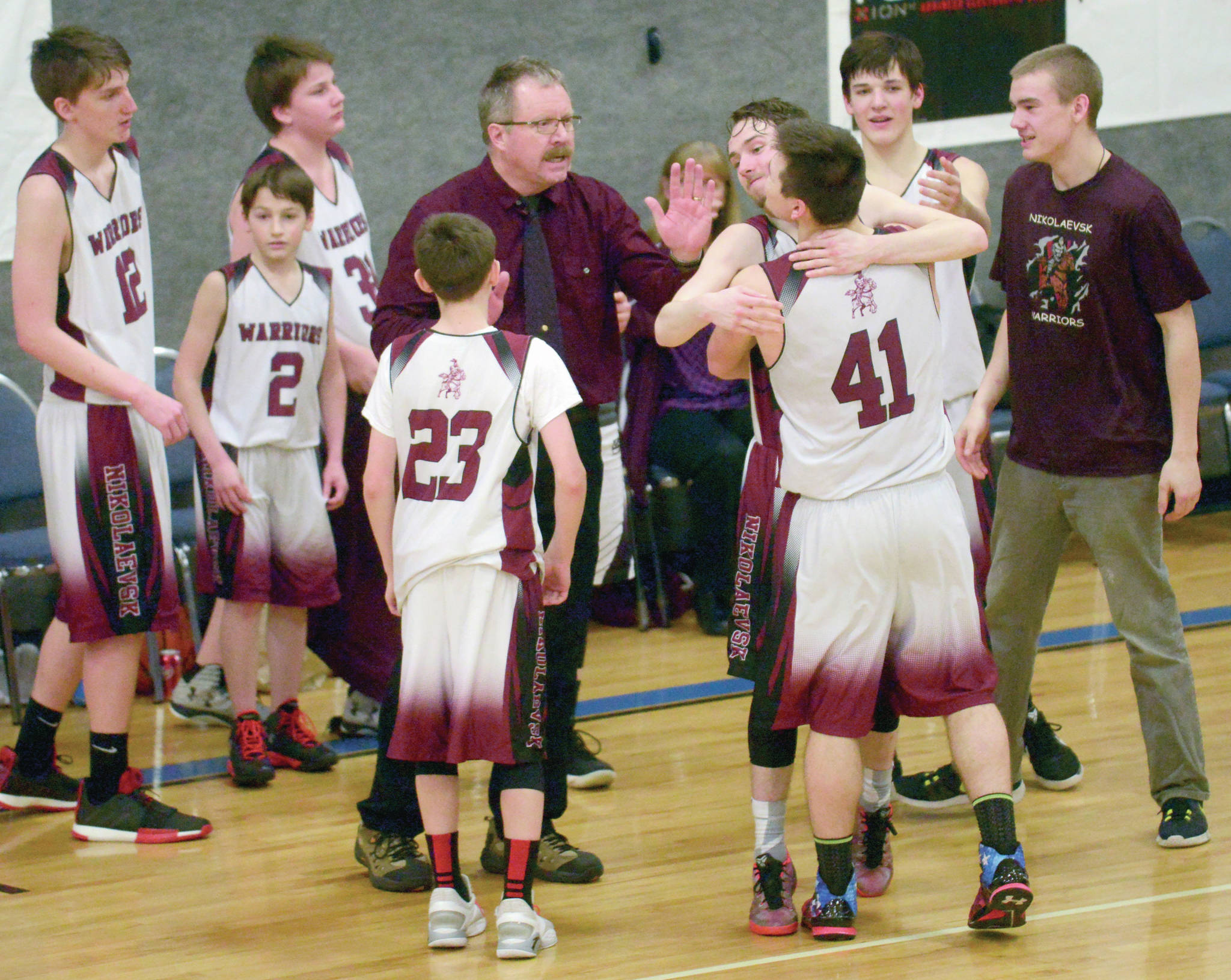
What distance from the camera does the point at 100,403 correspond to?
373cm

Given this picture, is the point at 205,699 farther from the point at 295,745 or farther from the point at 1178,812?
the point at 1178,812

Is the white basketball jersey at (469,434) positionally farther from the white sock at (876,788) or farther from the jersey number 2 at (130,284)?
the jersey number 2 at (130,284)

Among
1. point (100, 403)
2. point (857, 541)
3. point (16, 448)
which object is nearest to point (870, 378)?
point (857, 541)

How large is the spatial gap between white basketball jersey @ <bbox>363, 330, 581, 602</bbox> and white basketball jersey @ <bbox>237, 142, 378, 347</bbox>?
1.55 metres

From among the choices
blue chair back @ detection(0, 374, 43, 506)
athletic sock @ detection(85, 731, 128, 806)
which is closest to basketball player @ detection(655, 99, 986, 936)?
athletic sock @ detection(85, 731, 128, 806)

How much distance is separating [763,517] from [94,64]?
1.91 metres

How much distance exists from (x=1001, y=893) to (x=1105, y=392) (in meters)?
1.17

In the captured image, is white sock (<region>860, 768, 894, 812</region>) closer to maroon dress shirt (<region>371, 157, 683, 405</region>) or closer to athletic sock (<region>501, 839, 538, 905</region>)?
athletic sock (<region>501, 839, 538, 905</region>)

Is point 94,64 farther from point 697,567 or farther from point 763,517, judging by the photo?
point 697,567

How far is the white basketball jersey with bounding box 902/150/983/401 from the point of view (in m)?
3.71

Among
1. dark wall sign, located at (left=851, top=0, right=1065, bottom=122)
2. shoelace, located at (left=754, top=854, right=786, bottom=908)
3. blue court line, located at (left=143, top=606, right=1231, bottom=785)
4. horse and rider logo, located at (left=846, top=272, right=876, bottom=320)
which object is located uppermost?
dark wall sign, located at (left=851, top=0, right=1065, bottom=122)

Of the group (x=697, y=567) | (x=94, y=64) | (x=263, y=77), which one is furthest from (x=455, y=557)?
(x=697, y=567)

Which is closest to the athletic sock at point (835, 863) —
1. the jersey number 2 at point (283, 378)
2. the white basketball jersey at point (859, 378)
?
the white basketball jersey at point (859, 378)

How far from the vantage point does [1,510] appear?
16.7 ft
